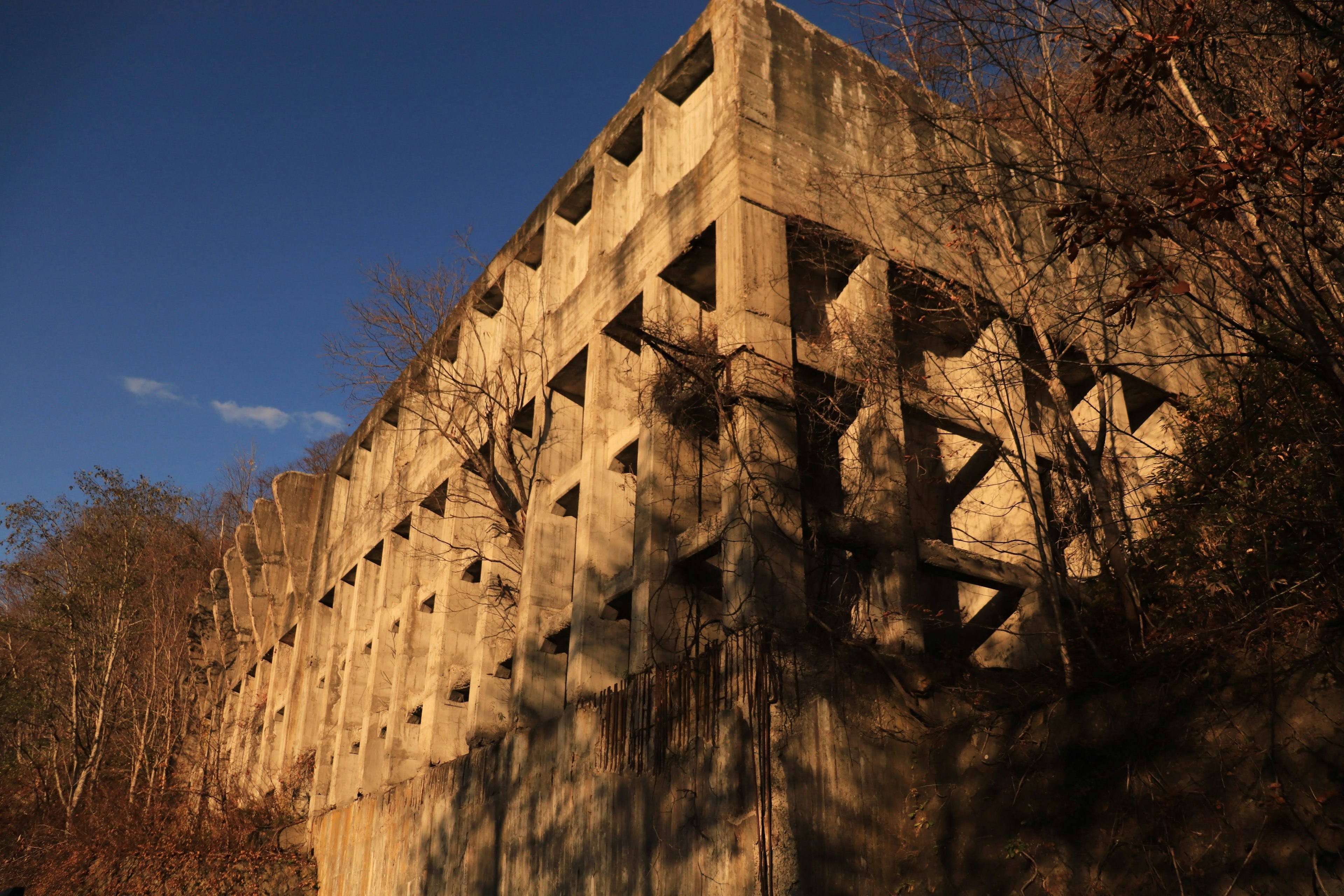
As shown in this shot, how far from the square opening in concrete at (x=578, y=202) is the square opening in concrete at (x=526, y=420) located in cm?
300

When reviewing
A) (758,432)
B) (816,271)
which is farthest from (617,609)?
(816,271)

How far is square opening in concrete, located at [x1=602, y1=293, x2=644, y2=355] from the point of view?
39.8ft

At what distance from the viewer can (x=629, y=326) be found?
12258mm

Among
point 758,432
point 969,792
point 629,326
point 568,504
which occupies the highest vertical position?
point 629,326

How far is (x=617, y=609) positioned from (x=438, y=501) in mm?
7548

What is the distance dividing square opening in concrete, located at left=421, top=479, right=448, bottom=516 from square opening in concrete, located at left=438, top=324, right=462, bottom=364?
7.00 ft

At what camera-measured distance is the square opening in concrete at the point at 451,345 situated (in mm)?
17812

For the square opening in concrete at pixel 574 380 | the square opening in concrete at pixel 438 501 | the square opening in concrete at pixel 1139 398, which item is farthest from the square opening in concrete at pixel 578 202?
the square opening in concrete at pixel 1139 398

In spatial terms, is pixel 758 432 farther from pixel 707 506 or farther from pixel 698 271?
pixel 698 271

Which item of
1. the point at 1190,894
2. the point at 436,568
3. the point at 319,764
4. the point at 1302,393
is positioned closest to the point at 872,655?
the point at 1190,894

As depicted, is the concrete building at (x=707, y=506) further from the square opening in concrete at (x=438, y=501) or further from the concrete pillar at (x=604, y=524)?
the square opening in concrete at (x=438, y=501)

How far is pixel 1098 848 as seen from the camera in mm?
6816

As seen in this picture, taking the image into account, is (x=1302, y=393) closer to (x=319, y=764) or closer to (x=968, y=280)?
(x=968, y=280)

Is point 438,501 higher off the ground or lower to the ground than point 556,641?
higher
